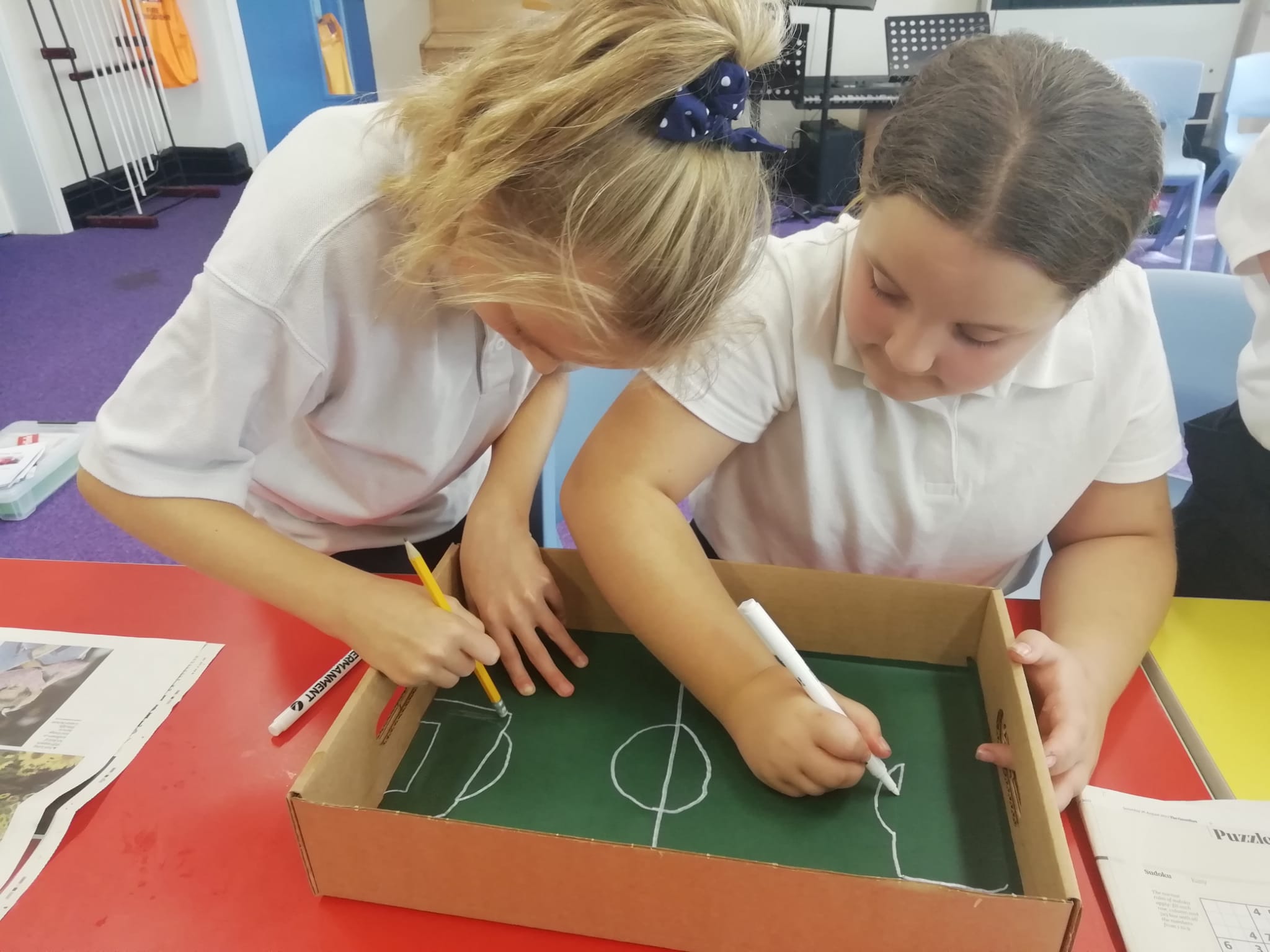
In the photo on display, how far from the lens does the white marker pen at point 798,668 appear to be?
589 millimetres

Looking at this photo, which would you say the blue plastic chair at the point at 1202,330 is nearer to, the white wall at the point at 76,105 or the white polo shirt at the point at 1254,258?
the white polo shirt at the point at 1254,258

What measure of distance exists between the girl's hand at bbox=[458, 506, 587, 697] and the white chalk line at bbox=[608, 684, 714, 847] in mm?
70

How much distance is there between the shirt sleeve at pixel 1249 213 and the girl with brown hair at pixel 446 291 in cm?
50

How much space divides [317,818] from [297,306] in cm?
34

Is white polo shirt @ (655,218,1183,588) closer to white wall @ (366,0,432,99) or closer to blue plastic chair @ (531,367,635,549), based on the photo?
blue plastic chair @ (531,367,635,549)

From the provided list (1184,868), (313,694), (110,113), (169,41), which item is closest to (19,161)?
(110,113)

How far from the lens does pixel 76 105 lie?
335cm

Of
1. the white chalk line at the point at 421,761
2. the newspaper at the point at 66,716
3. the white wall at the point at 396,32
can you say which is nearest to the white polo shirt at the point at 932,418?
the white chalk line at the point at 421,761

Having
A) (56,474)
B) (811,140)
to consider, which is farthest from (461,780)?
(811,140)

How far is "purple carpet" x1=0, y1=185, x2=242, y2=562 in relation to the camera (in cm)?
180

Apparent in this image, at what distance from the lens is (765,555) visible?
879mm

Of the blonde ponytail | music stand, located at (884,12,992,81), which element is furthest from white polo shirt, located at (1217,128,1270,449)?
music stand, located at (884,12,992,81)

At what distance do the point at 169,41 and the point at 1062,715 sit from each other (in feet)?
13.3

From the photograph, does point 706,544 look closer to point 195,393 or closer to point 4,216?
point 195,393
